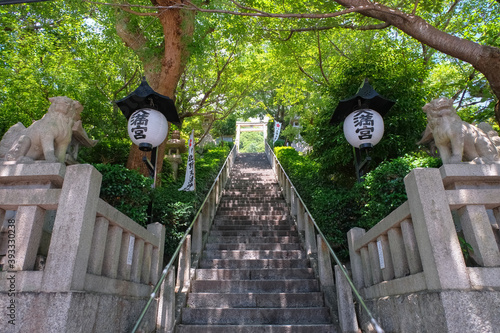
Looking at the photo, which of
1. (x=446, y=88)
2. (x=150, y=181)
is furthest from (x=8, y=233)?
(x=446, y=88)

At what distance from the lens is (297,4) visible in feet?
25.6

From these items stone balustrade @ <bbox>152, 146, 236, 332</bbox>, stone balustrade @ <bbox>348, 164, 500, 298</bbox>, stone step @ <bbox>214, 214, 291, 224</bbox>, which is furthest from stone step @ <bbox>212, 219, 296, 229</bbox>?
stone balustrade @ <bbox>348, 164, 500, 298</bbox>

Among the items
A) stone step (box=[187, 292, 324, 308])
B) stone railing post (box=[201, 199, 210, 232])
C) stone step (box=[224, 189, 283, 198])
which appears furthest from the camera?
stone step (box=[224, 189, 283, 198])

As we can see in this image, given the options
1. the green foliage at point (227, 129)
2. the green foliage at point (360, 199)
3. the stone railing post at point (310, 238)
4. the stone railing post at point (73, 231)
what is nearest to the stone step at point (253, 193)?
the green foliage at point (360, 199)

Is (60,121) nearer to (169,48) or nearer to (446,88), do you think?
(169,48)

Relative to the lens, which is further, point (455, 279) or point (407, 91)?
point (407, 91)

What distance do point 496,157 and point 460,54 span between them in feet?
7.31

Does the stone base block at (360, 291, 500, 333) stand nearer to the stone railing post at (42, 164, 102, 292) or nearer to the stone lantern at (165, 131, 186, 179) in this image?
the stone railing post at (42, 164, 102, 292)

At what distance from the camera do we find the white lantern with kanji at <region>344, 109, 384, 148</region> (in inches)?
187

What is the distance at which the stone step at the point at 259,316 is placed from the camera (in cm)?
436

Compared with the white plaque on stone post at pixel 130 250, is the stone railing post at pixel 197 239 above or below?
above

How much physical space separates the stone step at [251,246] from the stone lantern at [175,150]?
4484 millimetres

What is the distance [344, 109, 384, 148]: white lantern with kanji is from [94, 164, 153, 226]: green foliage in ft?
11.5

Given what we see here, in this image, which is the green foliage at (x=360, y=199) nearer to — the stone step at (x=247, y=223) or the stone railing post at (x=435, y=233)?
the stone step at (x=247, y=223)
